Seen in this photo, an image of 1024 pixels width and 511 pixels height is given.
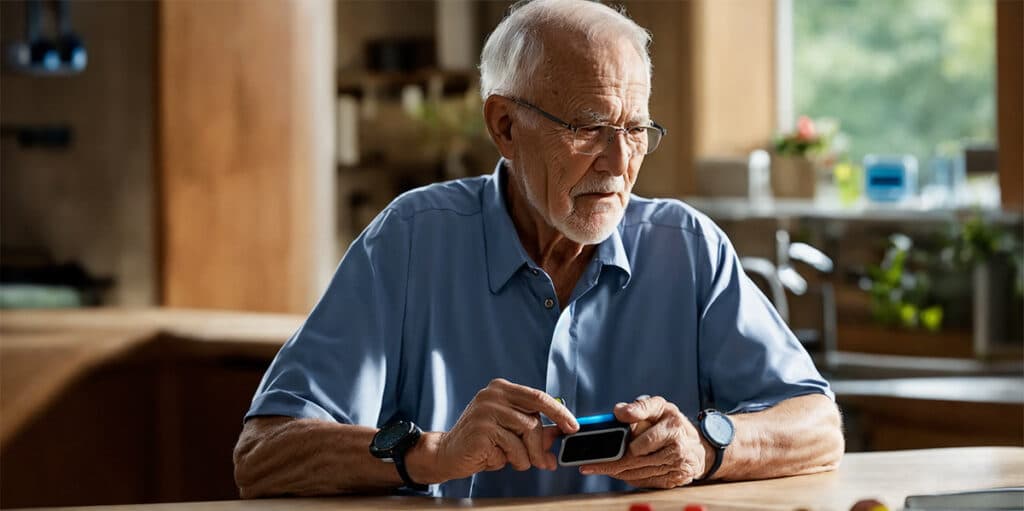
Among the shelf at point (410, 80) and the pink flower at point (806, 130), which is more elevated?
the shelf at point (410, 80)

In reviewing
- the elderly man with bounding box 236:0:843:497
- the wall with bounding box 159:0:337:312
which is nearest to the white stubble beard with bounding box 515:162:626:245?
the elderly man with bounding box 236:0:843:497

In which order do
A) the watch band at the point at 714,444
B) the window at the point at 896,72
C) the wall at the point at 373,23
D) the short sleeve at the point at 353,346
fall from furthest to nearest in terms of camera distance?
the wall at the point at 373,23, the window at the point at 896,72, the short sleeve at the point at 353,346, the watch band at the point at 714,444

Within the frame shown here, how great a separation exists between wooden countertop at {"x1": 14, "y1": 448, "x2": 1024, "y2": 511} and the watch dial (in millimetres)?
A: 65

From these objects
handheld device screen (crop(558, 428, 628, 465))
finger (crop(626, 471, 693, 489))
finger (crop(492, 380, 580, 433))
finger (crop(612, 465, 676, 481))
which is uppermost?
finger (crop(492, 380, 580, 433))

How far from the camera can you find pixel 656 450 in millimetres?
1647

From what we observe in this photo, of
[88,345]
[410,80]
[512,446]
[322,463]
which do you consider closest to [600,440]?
[512,446]

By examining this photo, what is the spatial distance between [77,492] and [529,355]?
6.17 ft

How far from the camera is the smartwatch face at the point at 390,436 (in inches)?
66.0

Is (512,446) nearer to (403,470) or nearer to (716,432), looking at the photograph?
(403,470)

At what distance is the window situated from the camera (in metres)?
6.23

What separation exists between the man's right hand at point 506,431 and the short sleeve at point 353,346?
28 cm

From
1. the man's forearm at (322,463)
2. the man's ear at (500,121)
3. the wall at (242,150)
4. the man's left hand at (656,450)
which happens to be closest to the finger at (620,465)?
the man's left hand at (656,450)

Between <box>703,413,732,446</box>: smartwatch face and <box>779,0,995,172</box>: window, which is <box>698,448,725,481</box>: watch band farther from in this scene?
<box>779,0,995,172</box>: window

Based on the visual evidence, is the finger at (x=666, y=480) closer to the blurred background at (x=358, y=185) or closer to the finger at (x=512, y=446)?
the finger at (x=512, y=446)
